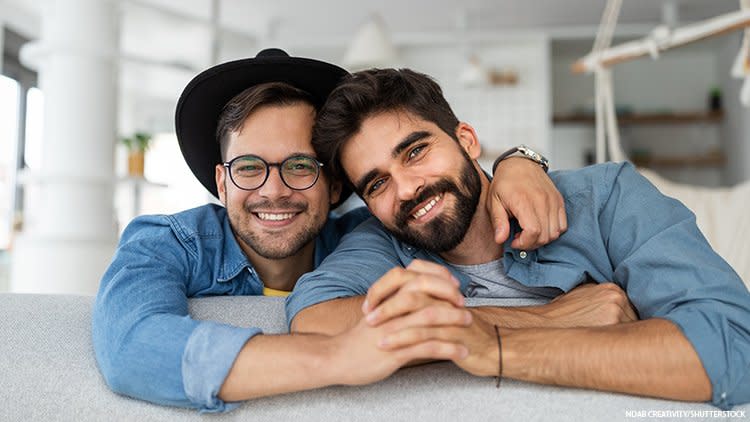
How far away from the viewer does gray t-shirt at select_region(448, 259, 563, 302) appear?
1.33 meters

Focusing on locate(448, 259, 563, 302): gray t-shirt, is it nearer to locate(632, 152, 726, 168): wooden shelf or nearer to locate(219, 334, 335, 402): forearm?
locate(219, 334, 335, 402): forearm

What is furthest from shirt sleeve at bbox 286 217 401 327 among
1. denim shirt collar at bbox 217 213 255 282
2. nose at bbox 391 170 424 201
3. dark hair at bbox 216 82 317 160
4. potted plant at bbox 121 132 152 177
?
potted plant at bbox 121 132 152 177

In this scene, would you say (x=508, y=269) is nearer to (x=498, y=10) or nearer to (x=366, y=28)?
(x=366, y=28)

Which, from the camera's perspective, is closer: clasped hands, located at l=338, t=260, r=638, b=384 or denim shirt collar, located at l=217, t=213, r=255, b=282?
clasped hands, located at l=338, t=260, r=638, b=384

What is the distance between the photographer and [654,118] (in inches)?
301

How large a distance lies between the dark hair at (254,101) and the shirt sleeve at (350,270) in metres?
0.32

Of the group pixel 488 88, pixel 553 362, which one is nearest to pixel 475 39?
pixel 488 88

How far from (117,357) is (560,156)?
7.49 metres

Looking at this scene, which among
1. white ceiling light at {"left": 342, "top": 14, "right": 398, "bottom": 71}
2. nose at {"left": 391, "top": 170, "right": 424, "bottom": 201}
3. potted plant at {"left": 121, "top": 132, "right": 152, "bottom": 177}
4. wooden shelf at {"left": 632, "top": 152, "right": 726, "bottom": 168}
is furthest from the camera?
wooden shelf at {"left": 632, "top": 152, "right": 726, "bottom": 168}

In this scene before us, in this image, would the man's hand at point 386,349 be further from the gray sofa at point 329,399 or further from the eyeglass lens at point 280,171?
the eyeglass lens at point 280,171

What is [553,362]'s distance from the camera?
0.94 metres

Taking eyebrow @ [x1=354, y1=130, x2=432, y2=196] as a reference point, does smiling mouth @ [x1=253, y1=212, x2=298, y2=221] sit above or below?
below

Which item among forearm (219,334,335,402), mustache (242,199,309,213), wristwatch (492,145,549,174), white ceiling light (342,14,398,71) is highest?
white ceiling light (342,14,398,71)

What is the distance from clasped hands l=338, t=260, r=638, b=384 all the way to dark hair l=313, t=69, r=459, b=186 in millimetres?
539
